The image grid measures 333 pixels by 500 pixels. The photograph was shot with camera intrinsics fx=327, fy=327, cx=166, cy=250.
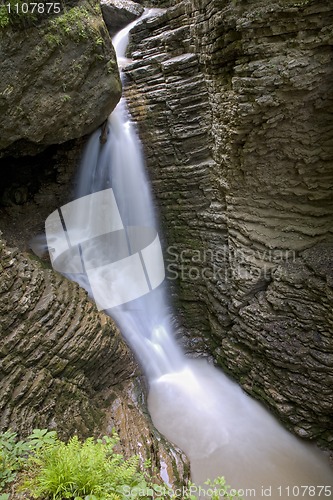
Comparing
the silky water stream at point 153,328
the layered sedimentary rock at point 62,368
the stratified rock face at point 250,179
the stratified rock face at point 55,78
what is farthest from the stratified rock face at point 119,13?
the layered sedimentary rock at point 62,368

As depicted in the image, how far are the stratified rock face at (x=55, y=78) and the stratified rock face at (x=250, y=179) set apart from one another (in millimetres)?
1493

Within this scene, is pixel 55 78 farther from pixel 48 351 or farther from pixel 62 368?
pixel 62 368

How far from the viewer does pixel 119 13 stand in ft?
27.1

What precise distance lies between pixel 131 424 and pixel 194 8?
6898mm

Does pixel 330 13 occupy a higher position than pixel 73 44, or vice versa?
pixel 73 44

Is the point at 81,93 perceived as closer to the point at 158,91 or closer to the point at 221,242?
the point at 158,91

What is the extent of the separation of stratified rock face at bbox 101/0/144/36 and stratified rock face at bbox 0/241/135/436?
22.8 ft

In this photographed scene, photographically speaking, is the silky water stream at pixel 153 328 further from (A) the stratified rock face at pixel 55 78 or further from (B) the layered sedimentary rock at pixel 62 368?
(A) the stratified rock face at pixel 55 78

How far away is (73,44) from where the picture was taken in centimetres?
461

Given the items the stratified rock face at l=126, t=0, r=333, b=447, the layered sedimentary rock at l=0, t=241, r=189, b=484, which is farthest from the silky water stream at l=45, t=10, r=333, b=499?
the layered sedimentary rock at l=0, t=241, r=189, b=484

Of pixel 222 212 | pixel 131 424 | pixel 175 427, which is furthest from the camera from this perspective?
pixel 222 212

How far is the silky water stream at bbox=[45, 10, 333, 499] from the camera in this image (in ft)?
16.1

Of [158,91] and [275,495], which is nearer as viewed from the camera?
[275,495]

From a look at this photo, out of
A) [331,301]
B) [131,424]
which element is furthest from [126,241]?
[331,301]
